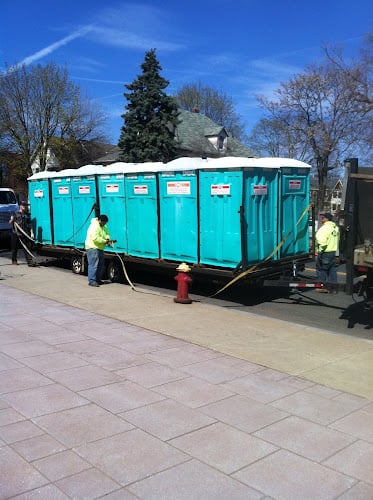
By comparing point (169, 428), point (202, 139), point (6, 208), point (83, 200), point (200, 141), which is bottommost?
point (169, 428)

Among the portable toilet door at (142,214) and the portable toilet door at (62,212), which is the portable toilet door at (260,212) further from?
the portable toilet door at (62,212)

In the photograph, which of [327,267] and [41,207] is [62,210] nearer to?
[41,207]

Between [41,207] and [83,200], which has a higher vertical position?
[83,200]

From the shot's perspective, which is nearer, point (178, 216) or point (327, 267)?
point (178, 216)

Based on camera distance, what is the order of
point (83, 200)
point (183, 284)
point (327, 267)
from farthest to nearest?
point (83, 200) → point (327, 267) → point (183, 284)

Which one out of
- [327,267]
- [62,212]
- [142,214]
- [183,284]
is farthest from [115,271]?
[327,267]

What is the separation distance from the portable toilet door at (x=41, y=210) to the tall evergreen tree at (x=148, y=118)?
23.0m

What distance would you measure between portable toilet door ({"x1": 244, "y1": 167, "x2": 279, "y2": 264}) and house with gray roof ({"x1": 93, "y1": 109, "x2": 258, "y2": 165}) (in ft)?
122

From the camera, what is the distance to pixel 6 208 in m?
22.7

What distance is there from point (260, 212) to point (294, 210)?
128cm

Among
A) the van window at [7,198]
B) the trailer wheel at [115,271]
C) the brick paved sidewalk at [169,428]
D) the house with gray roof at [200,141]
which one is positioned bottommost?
the brick paved sidewalk at [169,428]

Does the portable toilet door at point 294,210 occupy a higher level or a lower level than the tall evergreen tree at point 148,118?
lower

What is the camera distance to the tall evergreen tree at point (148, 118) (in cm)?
3806

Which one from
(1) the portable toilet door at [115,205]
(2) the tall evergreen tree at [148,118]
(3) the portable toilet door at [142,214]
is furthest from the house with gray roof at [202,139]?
(3) the portable toilet door at [142,214]
